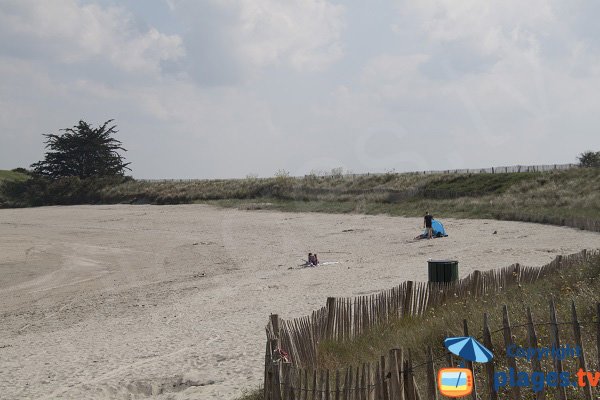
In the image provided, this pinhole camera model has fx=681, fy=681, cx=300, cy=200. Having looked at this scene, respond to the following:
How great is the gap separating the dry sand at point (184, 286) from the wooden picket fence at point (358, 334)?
1.37 meters

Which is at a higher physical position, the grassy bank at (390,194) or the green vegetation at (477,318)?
the grassy bank at (390,194)

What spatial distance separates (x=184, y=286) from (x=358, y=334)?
10.6 metres

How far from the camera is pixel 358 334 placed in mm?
9680

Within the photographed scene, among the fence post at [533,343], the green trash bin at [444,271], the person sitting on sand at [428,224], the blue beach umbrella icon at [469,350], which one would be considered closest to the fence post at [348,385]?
the blue beach umbrella icon at [469,350]

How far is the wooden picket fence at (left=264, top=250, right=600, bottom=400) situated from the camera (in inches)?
220

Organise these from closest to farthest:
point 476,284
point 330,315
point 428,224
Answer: point 330,315 < point 476,284 < point 428,224

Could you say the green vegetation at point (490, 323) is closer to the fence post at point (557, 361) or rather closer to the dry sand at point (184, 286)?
the fence post at point (557, 361)

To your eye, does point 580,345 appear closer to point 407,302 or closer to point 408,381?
point 408,381

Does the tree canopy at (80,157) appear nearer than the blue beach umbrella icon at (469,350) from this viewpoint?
No

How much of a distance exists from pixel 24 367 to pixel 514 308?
317 inches

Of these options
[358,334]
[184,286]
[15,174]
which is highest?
[15,174]

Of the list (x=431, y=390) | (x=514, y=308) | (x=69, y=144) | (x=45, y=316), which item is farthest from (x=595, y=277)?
(x=69, y=144)

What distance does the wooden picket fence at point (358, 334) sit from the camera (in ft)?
18.3

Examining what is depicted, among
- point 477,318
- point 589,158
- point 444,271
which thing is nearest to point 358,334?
point 477,318
